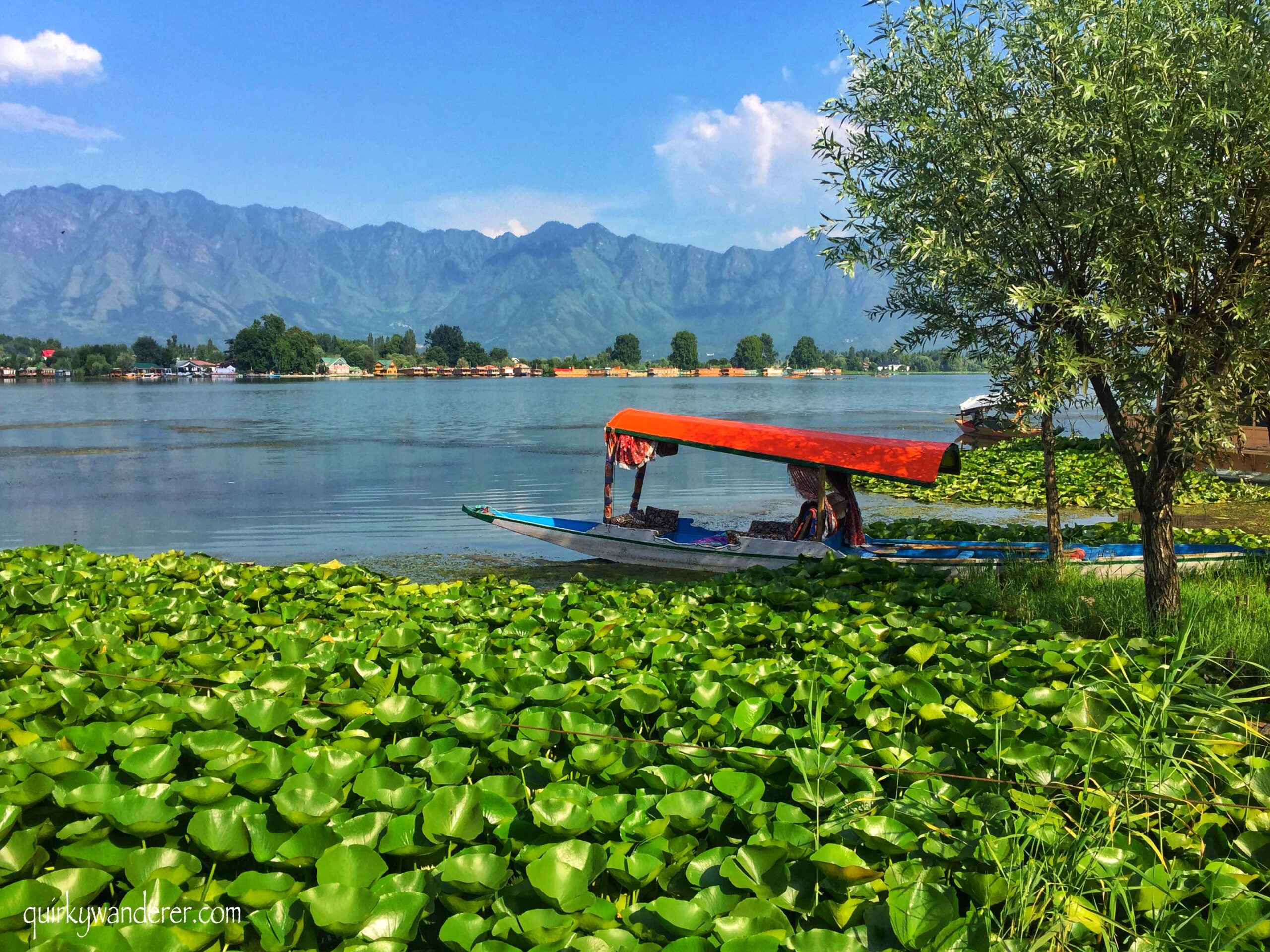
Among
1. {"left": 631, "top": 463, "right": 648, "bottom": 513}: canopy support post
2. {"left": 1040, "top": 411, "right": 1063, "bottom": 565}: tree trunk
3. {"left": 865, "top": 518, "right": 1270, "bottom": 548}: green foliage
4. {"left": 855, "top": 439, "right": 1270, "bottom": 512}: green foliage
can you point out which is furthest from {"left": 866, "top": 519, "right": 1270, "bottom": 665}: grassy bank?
{"left": 855, "top": 439, "right": 1270, "bottom": 512}: green foliage

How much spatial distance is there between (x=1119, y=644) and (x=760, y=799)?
13.3ft

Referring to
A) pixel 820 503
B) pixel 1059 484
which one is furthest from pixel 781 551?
pixel 1059 484

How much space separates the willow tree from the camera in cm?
670

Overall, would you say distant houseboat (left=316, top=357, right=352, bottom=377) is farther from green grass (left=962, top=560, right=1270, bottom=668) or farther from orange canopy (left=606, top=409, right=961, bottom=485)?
green grass (left=962, top=560, right=1270, bottom=668)

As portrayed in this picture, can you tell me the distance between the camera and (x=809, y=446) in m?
12.7

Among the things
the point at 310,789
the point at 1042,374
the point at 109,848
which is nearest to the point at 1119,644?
the point at 1042,374

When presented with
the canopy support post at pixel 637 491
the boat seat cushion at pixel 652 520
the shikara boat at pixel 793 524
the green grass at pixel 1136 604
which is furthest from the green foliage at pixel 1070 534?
the canopy support post at pixel 637 491

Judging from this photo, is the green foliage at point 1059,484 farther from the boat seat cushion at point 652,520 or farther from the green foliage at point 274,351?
the green foliage at point 274,351

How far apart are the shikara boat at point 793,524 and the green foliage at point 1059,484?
7870 millimetres

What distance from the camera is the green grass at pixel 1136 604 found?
696cm

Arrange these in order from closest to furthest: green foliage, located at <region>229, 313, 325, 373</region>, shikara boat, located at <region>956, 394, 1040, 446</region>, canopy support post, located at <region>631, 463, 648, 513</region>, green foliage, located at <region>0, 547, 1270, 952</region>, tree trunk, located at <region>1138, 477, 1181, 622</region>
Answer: green foliage, located at <region>0, 547, 1270, 952</region> → tree trunk, located at <region>1138, 477, 1181, 622</region> → shikara boat, located at <region>956, 394, 1040, 446</region> → canopy support post, located at <region>631, 463, 648, 513</region> → green foliage, located at <region>229, 313, 325, 373</region>

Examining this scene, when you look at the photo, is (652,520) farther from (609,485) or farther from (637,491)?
(609,485)

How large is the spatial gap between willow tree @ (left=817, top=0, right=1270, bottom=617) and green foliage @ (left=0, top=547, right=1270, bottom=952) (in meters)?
2.40

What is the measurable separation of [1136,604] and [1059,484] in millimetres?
16171
